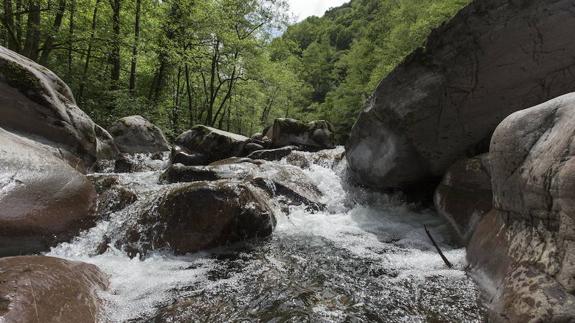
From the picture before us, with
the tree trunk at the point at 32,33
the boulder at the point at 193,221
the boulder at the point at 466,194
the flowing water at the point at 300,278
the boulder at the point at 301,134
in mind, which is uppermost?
the tree trunk at the point at 32,33

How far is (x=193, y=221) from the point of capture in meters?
6.10

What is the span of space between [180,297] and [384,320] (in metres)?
2.45

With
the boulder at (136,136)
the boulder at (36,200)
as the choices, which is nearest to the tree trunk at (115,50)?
the boulder at (136,136)

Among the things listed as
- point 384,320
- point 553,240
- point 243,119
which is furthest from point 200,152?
point 243,119

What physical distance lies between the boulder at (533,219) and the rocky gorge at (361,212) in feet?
0.06

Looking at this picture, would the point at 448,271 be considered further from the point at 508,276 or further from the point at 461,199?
the point at 461,199

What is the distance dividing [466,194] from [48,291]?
633cm

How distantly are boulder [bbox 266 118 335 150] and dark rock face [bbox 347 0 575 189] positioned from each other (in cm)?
1005

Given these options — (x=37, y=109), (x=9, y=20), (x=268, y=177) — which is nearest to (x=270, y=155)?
(x=268, y=177)

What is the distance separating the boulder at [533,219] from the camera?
2.95 metres

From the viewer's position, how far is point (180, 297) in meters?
4.36

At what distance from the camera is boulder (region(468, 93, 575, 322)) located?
9.66 ft

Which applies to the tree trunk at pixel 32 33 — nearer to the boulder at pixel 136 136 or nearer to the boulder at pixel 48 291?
the boulder at pixel 136 136

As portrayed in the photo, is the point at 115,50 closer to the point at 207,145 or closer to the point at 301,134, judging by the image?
the point at 207,145
